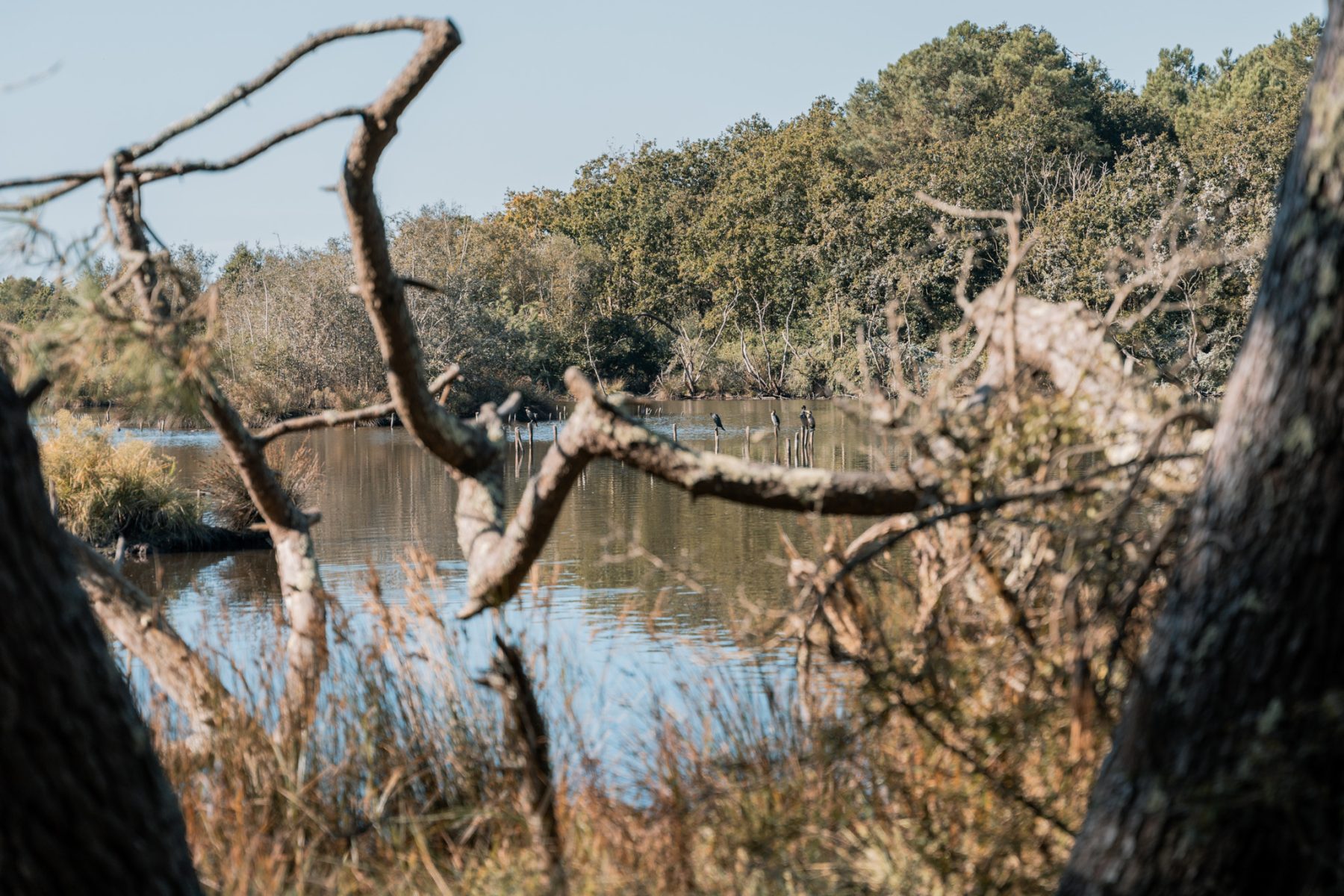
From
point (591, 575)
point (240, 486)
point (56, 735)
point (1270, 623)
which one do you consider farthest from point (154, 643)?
point (240, 486)

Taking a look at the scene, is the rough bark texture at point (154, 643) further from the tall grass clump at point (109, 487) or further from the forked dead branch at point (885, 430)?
the tall grass clump at point (109, 487)

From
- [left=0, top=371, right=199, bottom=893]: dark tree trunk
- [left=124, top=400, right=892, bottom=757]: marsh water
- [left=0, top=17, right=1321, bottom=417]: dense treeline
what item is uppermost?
[left=0, top=17, right=1321, bottom=417]: dense treeline

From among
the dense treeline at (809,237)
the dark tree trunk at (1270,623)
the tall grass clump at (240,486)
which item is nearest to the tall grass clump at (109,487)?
the tall grass clump at (240,486)

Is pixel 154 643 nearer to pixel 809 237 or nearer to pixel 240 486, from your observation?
pixel 240 486

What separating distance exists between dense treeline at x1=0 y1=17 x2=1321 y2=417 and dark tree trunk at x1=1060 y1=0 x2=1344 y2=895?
24.9 m

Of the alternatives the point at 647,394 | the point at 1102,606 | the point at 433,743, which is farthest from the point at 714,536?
the point at 647,394

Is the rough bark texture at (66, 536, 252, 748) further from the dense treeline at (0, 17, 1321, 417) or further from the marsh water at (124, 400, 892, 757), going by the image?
the dense treeline at (0, 17, 1321, 417)

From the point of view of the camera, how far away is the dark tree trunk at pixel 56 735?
1743mm

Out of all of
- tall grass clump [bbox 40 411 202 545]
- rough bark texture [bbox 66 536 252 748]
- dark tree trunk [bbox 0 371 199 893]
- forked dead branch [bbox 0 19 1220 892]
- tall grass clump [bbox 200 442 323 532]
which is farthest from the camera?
tall grass clump [bbox 200 442 323 532]

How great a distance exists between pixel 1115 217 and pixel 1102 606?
3162cm

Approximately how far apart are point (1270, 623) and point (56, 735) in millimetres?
1650

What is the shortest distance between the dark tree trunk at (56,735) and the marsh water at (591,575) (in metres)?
1.31

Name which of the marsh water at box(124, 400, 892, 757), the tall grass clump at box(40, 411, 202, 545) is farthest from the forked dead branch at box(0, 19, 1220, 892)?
the tall grass clump at box(40, 411, 202, 545)

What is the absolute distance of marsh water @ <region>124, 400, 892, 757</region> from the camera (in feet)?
13.7
